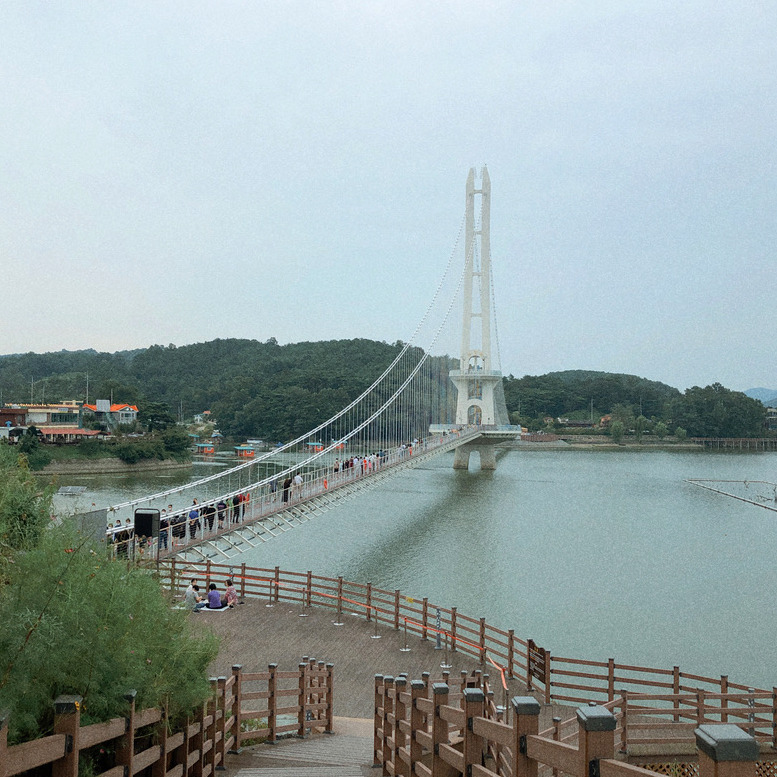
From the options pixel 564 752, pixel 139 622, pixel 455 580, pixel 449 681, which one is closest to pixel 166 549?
pixel 455 580

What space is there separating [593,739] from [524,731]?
344 mm

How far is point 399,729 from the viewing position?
173 inches

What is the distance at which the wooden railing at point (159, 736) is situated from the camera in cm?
238

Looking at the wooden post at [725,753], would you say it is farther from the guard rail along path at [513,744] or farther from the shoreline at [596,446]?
the shoreline at [596,446]

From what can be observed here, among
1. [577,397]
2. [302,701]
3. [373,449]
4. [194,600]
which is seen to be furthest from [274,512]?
[577,397]

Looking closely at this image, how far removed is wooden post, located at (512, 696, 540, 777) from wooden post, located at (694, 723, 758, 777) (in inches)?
24.3

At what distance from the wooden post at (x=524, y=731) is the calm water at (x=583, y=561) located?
32.5ft

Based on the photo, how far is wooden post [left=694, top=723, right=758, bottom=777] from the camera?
61.6 inches

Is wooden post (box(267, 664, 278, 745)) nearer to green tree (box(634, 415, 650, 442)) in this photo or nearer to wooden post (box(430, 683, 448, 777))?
wooden post (box(430, 683, 448, 777))

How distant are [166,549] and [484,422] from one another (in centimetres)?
3428

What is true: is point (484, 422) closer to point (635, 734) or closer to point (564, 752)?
point (635, 734)

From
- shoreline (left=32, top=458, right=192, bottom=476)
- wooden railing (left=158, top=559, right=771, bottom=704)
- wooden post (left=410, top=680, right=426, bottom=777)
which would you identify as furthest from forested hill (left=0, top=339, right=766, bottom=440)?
wooden post (left=410, top=680, right=426, bottom=777)

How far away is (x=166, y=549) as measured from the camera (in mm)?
12492

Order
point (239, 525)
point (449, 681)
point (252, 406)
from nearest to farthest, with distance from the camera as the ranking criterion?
point (449, 681) < point (239, 525) < point (252, 406)
